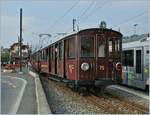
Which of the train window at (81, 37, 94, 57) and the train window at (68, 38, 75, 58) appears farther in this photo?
the train window at (68, 38, 75, 58)

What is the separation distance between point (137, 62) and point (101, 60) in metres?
3.22

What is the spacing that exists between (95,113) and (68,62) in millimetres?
5721

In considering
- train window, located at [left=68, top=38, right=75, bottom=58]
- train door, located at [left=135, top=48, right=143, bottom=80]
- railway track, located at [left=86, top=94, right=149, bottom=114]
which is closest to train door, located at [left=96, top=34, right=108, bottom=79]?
train window, located at [left=68, top=38, right=75, bottom=58]

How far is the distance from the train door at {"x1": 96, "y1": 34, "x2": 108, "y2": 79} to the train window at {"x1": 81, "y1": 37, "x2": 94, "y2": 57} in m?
0.25

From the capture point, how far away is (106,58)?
52.0ft

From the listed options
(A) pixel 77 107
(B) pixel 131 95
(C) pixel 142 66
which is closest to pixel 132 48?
(C) pixel 142 66

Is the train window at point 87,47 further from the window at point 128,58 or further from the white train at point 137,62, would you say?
the window at point 128,58

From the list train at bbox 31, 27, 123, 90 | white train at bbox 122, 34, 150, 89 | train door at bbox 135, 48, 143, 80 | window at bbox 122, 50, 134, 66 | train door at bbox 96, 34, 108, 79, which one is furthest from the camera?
window at bbox 122, 50, 134, 66

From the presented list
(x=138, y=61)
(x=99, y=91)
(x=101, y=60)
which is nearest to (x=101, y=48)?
Result: (x=101, y=60)

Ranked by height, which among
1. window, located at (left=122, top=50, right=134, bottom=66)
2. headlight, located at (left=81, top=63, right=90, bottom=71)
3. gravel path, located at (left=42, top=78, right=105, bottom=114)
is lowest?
gravel path, located at (left=42, top=78, right=105, bottom=114)

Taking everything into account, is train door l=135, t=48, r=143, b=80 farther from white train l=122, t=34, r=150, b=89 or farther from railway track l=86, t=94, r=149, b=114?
railway track l=86, t=94, r=149, b=114

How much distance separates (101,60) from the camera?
1573 cm

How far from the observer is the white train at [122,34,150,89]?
56.3 ft

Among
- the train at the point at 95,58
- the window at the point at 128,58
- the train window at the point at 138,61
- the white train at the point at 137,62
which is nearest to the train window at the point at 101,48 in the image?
the train at the point at 95,58
